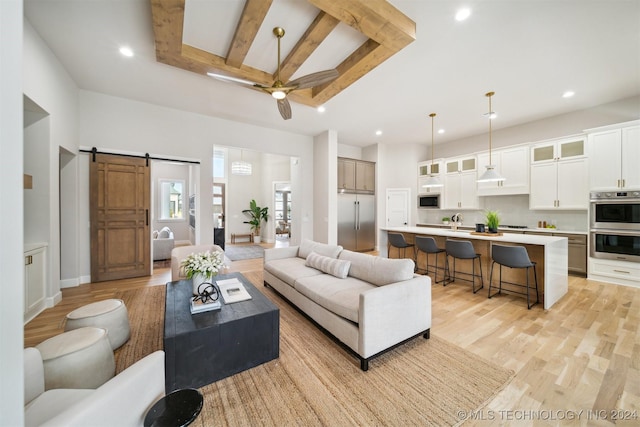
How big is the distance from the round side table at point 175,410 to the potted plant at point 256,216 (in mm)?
7713

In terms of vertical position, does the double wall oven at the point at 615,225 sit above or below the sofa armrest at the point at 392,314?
above

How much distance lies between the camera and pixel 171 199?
26.4 feet

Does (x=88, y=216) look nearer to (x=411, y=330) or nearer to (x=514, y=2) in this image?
(x=411, y=330)

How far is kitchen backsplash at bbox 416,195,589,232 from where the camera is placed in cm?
488

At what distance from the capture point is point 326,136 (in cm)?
598

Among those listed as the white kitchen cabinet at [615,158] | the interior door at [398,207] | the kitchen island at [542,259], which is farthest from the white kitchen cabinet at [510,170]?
the kitchen island at [542,259]

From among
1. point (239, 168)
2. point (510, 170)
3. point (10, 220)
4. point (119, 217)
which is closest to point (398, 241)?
point (510, 170)

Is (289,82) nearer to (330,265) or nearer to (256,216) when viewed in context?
(330,265)

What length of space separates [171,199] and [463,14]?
8.71 meters

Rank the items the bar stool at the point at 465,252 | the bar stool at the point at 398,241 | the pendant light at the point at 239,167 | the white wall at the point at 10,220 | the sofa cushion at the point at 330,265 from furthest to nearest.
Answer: the pendant light at the point at 239,167 → the bar stool at the point at 398,241 → the bar stool at the point at 465,252 → the sofa cushion at the point at 330,265 → the white wall at the point at 10,220

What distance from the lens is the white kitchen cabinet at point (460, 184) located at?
612cm

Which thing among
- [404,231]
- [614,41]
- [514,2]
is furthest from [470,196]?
[514,2]

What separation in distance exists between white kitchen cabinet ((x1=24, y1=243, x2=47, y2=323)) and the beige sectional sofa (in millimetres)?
2794

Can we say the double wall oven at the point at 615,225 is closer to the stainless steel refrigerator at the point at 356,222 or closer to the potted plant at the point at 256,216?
the stainless steel refrigerator at the point at 356,222
